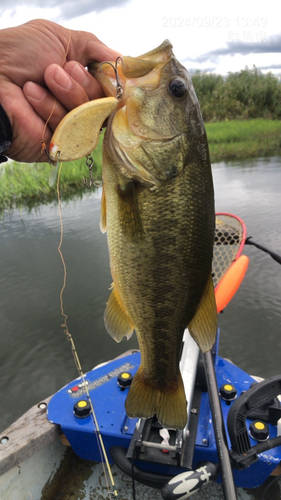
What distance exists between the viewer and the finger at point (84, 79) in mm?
1329

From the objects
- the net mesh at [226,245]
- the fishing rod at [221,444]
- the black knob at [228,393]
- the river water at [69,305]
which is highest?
the net mesh at [226,245]

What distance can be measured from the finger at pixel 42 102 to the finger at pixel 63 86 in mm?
40

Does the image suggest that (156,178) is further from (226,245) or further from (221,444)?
(226,245)

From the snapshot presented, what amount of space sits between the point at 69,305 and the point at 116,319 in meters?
3.94

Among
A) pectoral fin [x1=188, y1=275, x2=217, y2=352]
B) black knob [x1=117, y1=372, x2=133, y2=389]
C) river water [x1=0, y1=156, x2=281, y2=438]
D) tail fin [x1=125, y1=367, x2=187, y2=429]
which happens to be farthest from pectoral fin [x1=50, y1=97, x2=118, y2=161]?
river water [x1=0, y1=156, x2=281, y2=438]

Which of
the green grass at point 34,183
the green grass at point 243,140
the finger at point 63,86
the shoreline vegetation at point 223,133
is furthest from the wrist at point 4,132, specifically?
the green grass at point 243,140

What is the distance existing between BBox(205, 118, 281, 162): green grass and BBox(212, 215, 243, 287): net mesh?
12.7 metres

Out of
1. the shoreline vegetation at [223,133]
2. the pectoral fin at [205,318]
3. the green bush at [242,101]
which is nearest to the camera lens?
the pectoral fin at [205,318]

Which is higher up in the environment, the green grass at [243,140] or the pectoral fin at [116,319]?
the pectoral fin at [116,319]

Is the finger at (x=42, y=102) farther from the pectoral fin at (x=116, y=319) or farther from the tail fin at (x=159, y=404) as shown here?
the tail fin at (x=159, y=404)

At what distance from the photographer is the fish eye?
133 centimetres

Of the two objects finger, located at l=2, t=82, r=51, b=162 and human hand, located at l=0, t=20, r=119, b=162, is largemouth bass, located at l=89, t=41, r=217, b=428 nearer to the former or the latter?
human hand, located at l=0, t=20, r=119, b=162

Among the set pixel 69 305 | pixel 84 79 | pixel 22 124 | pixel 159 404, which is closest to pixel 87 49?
pixel 84 79

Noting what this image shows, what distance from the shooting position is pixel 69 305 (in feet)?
17.5
